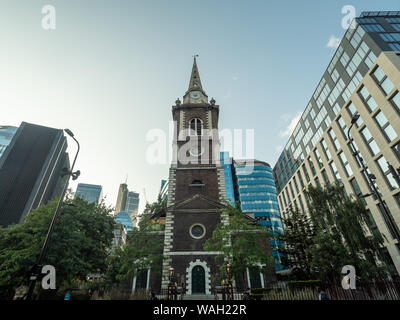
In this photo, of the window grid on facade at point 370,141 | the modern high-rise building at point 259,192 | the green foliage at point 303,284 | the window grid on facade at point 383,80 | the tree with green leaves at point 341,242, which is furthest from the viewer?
the modern high-rise building at point 259,192

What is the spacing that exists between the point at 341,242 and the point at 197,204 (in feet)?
50.2

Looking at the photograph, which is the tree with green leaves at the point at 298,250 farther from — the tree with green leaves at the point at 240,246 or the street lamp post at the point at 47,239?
the street lamp post at the point at 47,239

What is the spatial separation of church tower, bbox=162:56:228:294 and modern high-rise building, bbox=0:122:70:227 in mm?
19463

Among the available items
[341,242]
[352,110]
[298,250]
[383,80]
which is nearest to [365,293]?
[341,242]

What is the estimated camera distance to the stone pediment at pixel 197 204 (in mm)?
24500

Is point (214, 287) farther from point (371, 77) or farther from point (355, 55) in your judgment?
point (355, 55)

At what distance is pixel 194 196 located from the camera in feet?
82.4

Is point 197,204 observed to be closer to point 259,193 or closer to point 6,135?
point 6,135

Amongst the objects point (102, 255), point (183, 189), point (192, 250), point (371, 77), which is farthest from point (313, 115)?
point (102, 255)

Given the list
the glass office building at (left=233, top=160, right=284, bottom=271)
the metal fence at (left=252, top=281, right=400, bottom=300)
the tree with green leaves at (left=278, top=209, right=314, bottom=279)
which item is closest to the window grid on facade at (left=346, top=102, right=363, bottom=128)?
the tree with green leaves at (left=278, top=209, right=314, bottom=279)

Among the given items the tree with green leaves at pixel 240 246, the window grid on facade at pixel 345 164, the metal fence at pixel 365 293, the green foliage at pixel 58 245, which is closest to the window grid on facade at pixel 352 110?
the window grid on facade at pixel 345 164

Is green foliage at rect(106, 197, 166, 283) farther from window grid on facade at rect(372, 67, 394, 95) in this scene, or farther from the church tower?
window grid on facade at rect(372, 67, 394, 95)

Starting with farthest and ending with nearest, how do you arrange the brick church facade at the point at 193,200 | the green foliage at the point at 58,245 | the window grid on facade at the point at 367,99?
the window grid on facade at the point at 367,99 < the brick church facade at the point at 193,200 < the green foliage at the point at 58,245

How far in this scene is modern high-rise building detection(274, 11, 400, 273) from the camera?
94.2ft
